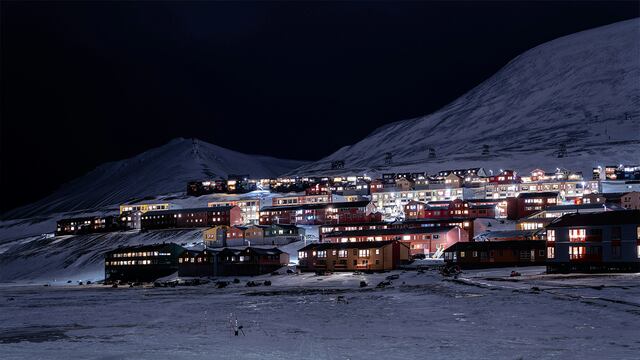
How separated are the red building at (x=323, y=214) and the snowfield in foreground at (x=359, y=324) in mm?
72965

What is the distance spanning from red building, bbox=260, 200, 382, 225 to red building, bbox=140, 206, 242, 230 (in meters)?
7.17

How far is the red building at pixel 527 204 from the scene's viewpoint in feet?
416

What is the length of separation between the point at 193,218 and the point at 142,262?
35.3 metres

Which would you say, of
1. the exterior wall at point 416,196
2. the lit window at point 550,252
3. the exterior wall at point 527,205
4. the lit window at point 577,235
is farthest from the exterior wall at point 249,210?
the lit window at point 577,235

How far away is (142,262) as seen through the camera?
114 m

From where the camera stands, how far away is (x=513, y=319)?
1416 inches

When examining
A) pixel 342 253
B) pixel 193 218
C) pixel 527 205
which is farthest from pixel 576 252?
pixel 193 218

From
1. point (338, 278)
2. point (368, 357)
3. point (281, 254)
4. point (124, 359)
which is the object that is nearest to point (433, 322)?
point (368, 357)

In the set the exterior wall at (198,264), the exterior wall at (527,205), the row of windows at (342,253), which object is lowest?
the exterior wall at (198,264)

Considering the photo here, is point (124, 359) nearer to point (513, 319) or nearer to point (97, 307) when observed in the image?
point (513, 319)

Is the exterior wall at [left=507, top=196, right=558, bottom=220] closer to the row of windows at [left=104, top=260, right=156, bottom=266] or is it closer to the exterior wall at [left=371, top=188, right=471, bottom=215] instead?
the exterior wall at [left=371, top=188, right=471, bottom=215]

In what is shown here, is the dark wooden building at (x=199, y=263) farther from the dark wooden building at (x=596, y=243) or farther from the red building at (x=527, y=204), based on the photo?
the red building at (x=527, y=204)

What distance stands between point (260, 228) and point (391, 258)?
127 feet

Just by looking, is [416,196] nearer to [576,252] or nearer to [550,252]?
[550,252]
